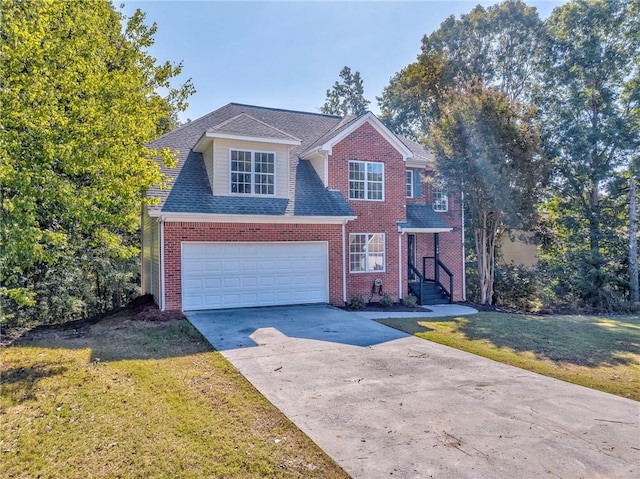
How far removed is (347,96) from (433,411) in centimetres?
3484

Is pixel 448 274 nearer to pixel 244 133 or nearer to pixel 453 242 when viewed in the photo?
pixel 453 242

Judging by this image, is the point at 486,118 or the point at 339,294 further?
the point at 486,118

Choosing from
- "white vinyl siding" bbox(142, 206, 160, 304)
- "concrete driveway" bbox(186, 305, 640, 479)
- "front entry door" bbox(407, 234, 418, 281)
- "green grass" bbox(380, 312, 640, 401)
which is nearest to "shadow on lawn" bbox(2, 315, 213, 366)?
"concrete driveway" bbox(186, 305, 640, 479)

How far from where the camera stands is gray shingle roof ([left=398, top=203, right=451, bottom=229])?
15.7m

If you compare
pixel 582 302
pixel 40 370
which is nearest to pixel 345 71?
pixel 582 302

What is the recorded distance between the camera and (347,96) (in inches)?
1439

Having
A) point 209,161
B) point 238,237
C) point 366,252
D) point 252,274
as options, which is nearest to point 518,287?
point 366,252

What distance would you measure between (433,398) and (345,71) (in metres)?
35.3

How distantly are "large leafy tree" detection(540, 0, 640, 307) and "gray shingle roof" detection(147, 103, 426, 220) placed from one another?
12.7 m

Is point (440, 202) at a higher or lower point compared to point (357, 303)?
higher

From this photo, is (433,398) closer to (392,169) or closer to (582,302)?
(392,169)

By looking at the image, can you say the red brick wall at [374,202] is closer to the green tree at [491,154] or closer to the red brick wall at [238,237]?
the red brick wall at [238,237]

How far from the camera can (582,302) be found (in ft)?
62.0

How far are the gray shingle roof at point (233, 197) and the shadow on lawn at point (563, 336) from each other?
5384mm
